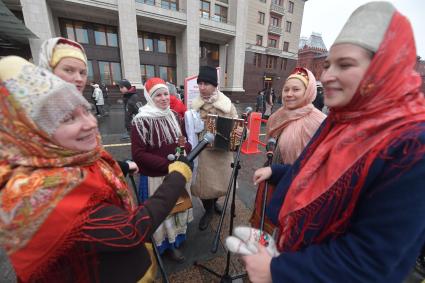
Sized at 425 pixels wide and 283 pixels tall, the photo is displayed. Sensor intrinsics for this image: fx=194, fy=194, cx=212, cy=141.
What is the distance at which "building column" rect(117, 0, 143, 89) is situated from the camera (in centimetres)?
1495

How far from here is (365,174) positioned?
737 mm

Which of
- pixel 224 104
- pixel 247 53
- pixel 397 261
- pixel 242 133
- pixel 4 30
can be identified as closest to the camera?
pixel 397 261

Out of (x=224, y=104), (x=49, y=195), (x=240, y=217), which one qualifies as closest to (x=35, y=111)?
(x=49, y=195)

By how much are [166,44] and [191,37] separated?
399 centimetres

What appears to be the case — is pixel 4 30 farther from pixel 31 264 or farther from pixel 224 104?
pixel 31 264

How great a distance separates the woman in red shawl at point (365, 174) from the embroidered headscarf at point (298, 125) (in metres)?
1.01

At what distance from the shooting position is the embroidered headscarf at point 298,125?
1.92 meters

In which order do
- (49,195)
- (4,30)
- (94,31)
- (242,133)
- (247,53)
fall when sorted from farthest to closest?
1. (247,53)
2. (94,31)
3. (4,30)
4. (242,133)
5. (49,195)

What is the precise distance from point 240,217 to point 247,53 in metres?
24.7

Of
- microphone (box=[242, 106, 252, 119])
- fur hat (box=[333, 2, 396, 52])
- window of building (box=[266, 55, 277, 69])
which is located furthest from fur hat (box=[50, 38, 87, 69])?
window of building (box=[266, 55, 277, 69])

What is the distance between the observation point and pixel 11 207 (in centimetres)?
77

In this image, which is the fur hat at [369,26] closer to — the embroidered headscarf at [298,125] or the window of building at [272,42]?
the embroidered headscarf at [298,125]

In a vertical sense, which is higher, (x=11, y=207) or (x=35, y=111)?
(x=35, y=111)

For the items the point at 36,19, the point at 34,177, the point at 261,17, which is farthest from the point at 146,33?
the point at 34,177
